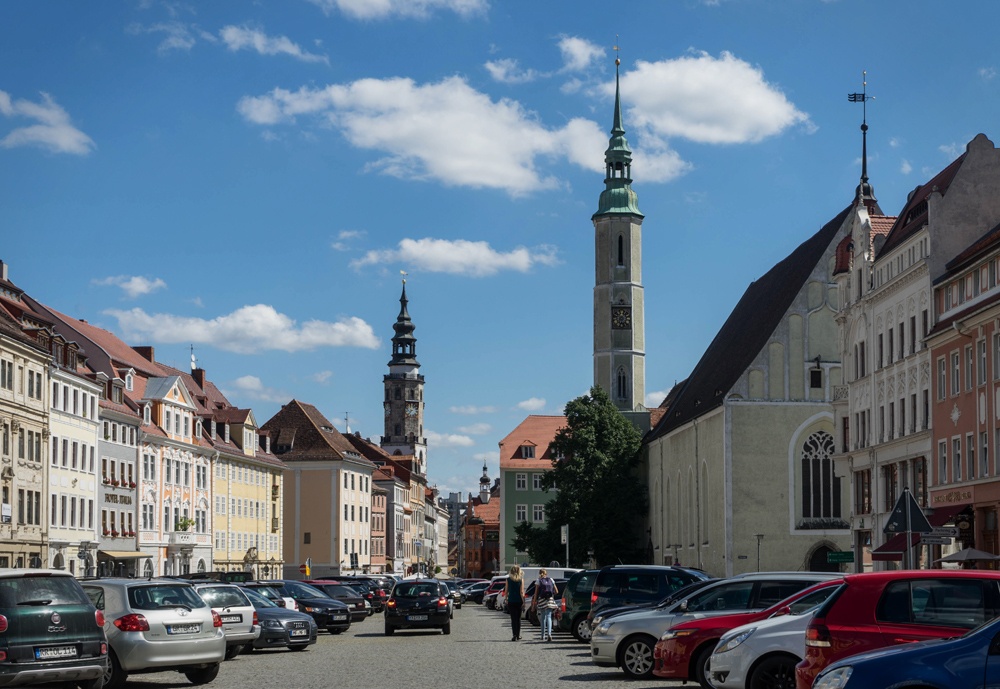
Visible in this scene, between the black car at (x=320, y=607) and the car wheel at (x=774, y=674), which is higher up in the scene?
the car wheel at (x=774, y=674)

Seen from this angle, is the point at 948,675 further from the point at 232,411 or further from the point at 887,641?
the point at 232,411

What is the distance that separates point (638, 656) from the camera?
19859 millimetres

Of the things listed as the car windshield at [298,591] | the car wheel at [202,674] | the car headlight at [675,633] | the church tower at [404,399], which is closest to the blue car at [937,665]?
the car headlight at [675,633]

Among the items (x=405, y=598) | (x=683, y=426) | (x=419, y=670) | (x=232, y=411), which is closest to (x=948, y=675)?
(x=419, y=670)

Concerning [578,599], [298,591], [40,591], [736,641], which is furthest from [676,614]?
[298,591]

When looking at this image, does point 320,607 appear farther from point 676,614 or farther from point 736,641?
point 736,641

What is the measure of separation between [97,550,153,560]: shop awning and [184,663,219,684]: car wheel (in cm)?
4491

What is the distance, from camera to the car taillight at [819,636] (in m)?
12.3

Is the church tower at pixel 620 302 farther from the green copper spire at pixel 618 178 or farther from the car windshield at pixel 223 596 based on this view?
the car windshield at pixel 223 596

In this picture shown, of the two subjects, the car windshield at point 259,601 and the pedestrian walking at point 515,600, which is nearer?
the car windshield at point 259,601

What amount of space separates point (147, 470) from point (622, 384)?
125 feet

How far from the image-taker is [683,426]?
73.1 m

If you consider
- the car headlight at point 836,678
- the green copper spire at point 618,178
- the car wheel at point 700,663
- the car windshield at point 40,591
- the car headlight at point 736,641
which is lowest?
the car wheel at point 700,663

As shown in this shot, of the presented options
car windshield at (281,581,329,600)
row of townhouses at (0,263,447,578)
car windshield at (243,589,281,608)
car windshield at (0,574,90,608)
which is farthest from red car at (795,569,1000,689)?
row of townhouses at (0,263,447,578)
